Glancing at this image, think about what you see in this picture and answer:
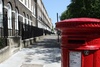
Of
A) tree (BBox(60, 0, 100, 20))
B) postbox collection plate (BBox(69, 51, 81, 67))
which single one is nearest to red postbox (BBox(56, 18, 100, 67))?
postbox collection plate (BBox(69, 51, 81, 67))

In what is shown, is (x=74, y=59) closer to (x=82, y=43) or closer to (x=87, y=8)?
(x=82, y=43)

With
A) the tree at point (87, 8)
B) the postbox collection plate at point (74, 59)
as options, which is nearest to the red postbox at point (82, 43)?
the postbox collection plate at point (74, 59)

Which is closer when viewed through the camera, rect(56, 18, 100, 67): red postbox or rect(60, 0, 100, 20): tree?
rect(56, 18, 100, 67): red postbox

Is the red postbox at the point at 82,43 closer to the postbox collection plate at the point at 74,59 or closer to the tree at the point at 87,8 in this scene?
the postbox collection plate at the point at 74,59

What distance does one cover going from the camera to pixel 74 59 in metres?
3.79

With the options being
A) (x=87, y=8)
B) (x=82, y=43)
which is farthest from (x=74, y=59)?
(x=87, y=8)

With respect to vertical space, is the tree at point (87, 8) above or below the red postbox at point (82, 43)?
above

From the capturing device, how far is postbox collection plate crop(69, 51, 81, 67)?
148 inches

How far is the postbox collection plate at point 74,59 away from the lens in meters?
3.76

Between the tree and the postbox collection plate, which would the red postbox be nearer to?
the postbox collection plate

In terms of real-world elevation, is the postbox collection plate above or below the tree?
below

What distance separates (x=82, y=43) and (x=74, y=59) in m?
0.24

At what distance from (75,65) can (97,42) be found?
40cm

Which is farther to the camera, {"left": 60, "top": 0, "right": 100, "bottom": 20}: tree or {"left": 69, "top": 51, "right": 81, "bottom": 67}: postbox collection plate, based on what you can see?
{"left": 60, "top": 0, "right": 100, "bottom": 20}: tree
